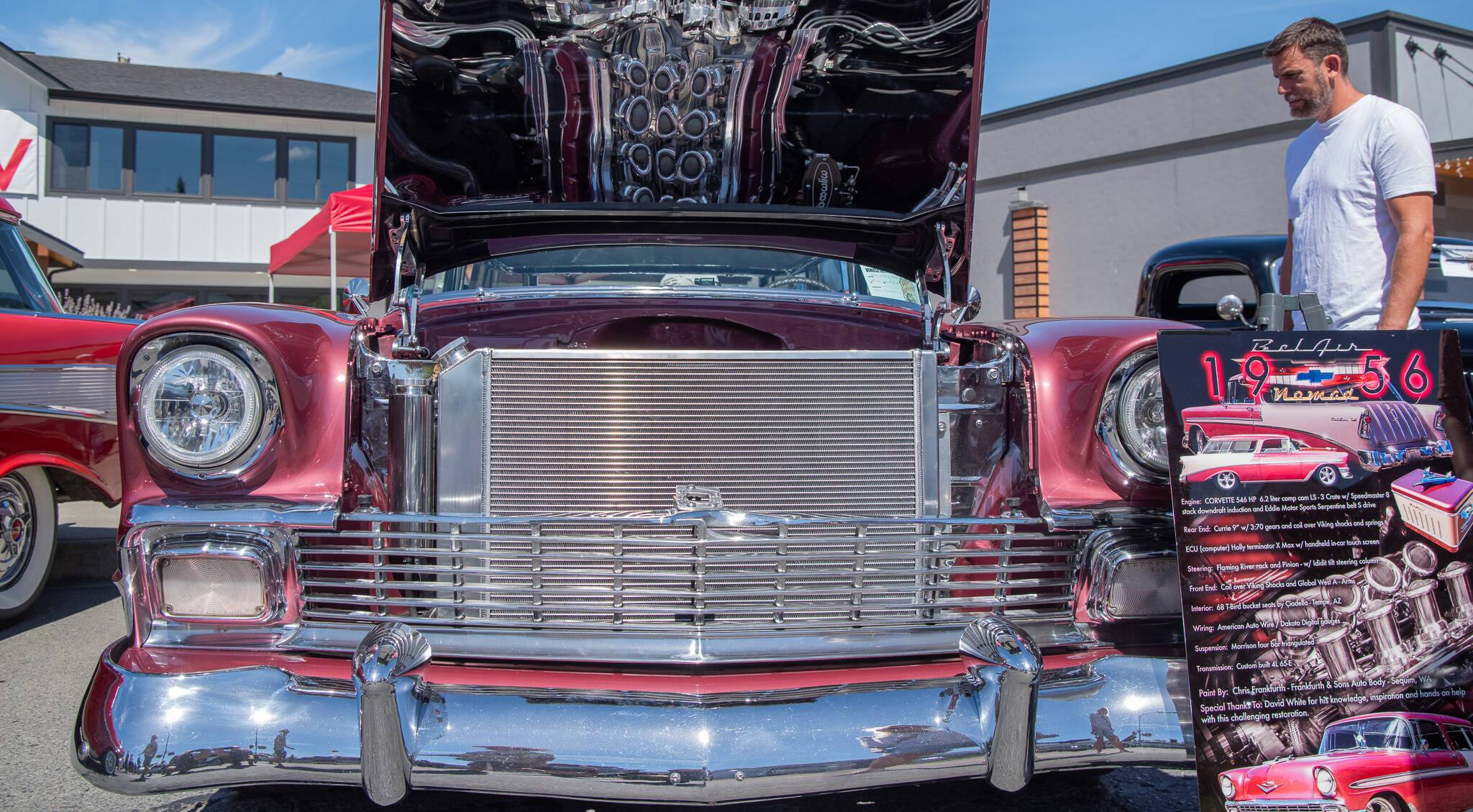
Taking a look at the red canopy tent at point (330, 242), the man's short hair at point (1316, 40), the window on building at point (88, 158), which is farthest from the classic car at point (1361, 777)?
the window on building at point (88, 158)

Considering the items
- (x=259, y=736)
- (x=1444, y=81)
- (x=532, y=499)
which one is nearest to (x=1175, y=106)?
(x=1444, y=81)

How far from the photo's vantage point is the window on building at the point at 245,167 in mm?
16594

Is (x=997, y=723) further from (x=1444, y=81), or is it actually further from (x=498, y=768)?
(x=1444, y=81)

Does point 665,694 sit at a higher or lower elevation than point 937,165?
lower

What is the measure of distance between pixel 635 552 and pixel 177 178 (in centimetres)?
1769

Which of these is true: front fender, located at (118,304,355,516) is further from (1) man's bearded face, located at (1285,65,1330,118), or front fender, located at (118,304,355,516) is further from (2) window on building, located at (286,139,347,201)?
(2) window on building, located at (286,139,347,201)

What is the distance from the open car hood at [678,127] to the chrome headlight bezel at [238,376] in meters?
0.73

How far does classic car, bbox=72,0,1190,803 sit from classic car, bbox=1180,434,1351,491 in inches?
8.4

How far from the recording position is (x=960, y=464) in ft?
6.94

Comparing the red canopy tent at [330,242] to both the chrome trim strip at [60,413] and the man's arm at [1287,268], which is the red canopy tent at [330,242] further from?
the man's arm at [1287,268]

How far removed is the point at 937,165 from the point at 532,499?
5.20 feet

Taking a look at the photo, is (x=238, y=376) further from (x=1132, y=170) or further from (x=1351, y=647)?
(x=1132, y=170)

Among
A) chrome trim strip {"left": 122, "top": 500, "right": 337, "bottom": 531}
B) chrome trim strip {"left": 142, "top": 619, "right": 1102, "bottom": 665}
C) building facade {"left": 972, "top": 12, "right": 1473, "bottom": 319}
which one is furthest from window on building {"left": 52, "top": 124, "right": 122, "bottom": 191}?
chrome trim strip {"left": 142, "top": 619, "right": 1102, "bottom": 665}

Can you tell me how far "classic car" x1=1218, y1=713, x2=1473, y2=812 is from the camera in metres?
1.69
